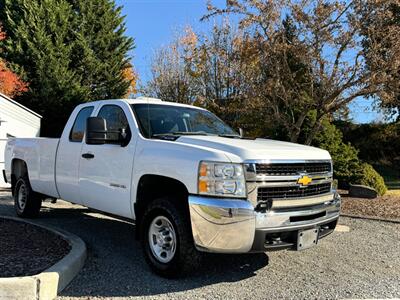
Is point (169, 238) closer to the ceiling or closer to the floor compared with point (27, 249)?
closer to the ceiling

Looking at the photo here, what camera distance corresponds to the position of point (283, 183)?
4555mm

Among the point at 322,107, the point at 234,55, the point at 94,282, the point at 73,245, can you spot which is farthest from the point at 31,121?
the point at 94,282

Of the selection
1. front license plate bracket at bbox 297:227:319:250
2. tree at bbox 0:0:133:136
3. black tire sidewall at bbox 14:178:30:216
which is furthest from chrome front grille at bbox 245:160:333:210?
tree at bbox 0:0:133:136

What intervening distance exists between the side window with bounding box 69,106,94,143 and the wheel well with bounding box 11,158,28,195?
1.75 metres

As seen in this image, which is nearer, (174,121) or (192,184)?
(192,184)

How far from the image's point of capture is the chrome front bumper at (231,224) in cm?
426

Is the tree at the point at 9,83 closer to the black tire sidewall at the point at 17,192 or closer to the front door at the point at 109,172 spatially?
the black tire sidewall at the point at 17,192

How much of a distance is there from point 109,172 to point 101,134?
0.54m

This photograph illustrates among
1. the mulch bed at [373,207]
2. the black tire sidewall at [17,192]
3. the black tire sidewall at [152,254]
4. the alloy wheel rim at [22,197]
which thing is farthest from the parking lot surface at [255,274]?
the mulch bed at [373,207]

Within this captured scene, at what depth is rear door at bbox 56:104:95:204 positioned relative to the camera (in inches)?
250

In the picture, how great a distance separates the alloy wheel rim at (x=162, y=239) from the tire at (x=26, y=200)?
355 centimetres

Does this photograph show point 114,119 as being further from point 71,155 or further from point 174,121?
point 71,155

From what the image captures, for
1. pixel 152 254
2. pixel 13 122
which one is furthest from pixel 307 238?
pixel 13 122

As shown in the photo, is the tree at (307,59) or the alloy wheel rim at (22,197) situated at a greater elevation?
the tree at (307,59)
